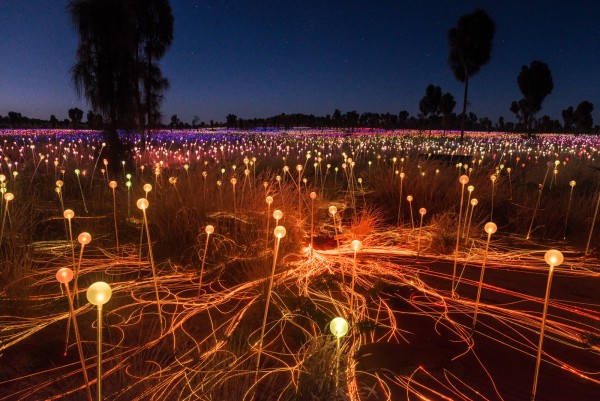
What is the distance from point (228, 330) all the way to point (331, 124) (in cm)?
7563

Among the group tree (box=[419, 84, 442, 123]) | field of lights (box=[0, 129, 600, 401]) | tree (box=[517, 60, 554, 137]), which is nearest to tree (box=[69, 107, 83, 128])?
tree (box=[419, 84, 442, 123])

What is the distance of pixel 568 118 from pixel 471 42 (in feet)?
241

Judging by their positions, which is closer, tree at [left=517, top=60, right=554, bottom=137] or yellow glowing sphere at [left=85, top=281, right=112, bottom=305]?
yellow glowing sphere at [left=85, top=281, right=112, bottom=305]

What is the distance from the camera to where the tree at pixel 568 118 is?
83.6 m

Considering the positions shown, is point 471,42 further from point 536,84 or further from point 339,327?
point 339,327

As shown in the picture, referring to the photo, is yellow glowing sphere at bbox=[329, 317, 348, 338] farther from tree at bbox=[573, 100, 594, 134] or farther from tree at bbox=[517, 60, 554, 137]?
tree at bbox=[573, 100, 594, 134]

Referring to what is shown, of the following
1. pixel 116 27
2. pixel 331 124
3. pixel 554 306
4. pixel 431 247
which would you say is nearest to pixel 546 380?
pixel 554 306

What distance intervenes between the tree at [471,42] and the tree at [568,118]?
68.6m

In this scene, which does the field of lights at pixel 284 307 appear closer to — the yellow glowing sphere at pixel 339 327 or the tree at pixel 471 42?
the yellow glowing sphere at pixel 339 327

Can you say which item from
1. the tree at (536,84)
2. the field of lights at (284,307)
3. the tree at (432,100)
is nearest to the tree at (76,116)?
the tree at (432,100)

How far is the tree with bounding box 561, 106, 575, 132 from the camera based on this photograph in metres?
83.6

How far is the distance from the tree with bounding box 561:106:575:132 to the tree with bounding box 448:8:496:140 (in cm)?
6855

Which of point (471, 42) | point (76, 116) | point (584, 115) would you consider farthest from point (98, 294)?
point (584, 115)

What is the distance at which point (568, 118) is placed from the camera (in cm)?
8562
